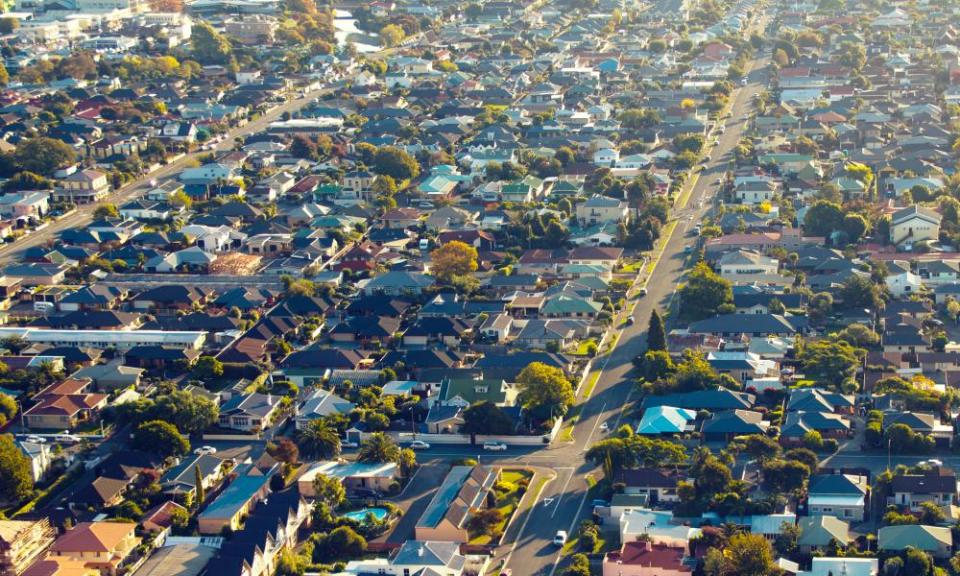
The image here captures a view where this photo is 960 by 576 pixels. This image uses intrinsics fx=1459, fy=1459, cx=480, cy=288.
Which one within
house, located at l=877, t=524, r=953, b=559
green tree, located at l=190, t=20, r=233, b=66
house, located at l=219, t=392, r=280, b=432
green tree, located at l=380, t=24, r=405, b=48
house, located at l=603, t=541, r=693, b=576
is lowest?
green tree, located at l=380, t=24, r=405, b=48

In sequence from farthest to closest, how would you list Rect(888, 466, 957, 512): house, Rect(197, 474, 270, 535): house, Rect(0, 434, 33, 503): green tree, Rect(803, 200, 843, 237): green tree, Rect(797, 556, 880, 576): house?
Rect(803, 200, 843, 237): green tree, Rect(0, 434, 33, 503): green tree, Rect(197, 474, 270, 535): house, Rect(888, 466, 957, 512): house, Rect(797, 556, 880, 576): house

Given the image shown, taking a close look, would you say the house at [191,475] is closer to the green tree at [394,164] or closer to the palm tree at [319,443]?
the palm tree at [319,443]

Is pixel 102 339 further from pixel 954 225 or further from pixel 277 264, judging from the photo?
pixel 954 225

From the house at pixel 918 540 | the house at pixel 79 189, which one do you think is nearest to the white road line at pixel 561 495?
the house at pixel 918 540

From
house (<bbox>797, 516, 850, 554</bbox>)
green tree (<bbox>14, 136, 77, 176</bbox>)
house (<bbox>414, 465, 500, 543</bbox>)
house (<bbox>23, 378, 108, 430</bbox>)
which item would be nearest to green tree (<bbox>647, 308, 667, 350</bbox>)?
house (<bbox>414, 465, 500, 543</bbox>)

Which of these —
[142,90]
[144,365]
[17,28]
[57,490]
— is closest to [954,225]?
[144,365]

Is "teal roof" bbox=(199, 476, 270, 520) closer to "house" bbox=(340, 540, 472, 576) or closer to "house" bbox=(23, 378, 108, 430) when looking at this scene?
"house" bbox=(340, 540, 472, 576)
